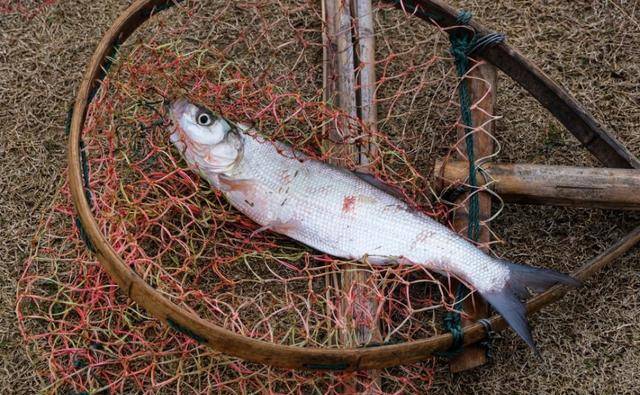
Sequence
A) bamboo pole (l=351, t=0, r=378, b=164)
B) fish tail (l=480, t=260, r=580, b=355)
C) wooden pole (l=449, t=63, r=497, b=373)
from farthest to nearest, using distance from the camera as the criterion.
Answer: bamboo pole (l=351, t=0, r=378, b=164), wooden pole (l=449, t=63, r=497, b=373), fish tail (l=480, t=260, r=580, b=355)

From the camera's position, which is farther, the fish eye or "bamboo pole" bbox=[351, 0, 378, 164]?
"bamboo pole" bbox=[351, 0, 378, 164]

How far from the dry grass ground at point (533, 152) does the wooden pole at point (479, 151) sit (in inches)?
5.0

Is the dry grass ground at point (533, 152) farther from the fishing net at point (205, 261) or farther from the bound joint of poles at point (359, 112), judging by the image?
the bound joint of poles at point (359, 112)

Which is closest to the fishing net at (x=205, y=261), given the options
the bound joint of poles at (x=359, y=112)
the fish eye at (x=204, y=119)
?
the bound joint of poles at (x=359, y=112)

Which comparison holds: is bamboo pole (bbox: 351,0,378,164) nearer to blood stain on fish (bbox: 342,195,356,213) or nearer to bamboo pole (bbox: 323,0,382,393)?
bamboo pole (bbox: 323,0,382,393)

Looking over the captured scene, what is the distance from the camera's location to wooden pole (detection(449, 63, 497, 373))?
2.71 meters

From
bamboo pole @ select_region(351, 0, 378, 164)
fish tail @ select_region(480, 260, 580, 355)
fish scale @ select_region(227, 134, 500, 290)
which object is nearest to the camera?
fish tail @ select_region(480, 260, 580, 355)

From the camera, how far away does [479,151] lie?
2785 mm

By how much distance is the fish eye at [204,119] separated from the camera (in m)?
2.69

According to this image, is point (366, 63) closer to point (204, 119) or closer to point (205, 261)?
point (204, 119)

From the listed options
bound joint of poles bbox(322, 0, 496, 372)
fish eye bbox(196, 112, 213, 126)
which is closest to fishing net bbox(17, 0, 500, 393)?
bound joint of poles bbox(322, 0, 496, 372)

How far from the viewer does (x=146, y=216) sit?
261 cm

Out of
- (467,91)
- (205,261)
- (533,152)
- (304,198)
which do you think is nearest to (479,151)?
(467,91)

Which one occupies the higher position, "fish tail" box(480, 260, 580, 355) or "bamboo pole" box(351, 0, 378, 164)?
"bamboo pole" box(351, 0, 378, 164)
